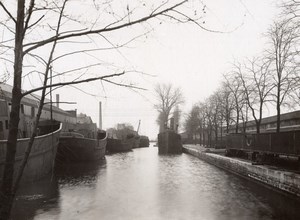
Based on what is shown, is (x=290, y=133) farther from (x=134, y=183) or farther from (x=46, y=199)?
(x=46, y=199)

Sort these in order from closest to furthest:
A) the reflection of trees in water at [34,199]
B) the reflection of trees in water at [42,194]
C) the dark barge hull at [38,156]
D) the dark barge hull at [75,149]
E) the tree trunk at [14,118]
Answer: the tree trunk at [14,118] → the reflection of trees in water at [34,199] → the reflection of trees in water at [42,194] → the dark barge hull at [38,156] → the dark barge hull at [75,149]

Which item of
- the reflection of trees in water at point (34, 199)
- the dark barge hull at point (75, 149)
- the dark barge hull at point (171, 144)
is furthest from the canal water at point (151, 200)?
the dark barge hull at point (171, 144)

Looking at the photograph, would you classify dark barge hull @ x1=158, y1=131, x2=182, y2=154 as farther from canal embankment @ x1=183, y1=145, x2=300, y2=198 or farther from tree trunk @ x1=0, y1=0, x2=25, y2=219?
tree trunk @ x1=0, y1=0, x2=25, y2=219

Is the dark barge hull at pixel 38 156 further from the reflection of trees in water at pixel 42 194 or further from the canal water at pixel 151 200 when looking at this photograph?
the canal water at pixel 151 200

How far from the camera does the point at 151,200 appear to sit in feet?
46.3

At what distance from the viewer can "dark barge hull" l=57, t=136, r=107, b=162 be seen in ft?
92.0

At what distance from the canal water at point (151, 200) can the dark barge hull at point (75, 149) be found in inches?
311

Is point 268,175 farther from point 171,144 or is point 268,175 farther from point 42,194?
point 171,144

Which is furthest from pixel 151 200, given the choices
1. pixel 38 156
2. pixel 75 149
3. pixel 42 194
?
pixel 75 149

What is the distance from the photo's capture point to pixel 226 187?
1756 cm

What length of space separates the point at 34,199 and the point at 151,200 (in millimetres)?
4880

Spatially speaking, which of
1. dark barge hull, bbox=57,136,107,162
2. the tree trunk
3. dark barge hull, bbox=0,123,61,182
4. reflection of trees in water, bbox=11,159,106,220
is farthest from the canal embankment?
dark barge hull, bbox=57,136,107,162

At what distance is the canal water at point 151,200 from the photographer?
1155 centimetres

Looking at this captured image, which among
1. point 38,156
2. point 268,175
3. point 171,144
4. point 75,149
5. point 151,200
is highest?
point 171,144
